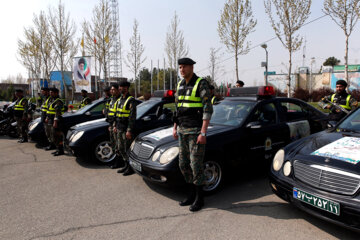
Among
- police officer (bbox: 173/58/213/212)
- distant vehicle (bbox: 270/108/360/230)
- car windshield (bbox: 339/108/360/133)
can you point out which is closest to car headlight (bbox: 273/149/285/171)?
distant vehicle (bbox: 270/108/360/230)

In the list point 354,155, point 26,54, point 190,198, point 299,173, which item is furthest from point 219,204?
point 26,54

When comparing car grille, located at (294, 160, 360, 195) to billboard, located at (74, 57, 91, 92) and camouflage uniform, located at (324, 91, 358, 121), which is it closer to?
camouflage uniform, located at (324, 91, 358, 121)

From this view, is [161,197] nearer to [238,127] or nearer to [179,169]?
[179,169]

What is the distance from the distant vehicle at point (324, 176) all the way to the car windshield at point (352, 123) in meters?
0.03

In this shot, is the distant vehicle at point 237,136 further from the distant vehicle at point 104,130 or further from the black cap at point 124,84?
the distant vehicle at point 104,130

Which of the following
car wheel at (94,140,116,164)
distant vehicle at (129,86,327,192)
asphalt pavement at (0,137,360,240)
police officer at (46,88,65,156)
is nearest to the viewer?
asphalt pavement at (0,137,360,240)

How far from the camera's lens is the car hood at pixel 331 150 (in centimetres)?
255

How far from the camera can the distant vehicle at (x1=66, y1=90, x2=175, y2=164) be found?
208 inches

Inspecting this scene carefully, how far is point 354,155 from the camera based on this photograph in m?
2.61

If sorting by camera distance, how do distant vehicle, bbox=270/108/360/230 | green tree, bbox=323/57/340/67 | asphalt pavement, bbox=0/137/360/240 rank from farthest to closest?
1. green tree, bbox=323/57/340/67
2. asphalt pavement, bbox=0/137/360/240
3. distant vehicle, bbox=270/108/360/230

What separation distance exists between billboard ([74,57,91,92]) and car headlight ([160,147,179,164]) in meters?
14.4

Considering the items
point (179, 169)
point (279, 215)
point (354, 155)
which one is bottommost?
point (279, 215)

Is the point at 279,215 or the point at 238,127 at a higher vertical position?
the point at 238,127

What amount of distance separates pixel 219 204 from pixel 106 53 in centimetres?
1743
